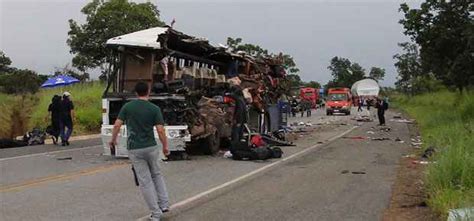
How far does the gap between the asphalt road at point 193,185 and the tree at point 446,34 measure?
1137cm

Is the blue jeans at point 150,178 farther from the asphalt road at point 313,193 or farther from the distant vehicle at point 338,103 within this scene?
the distant vehicle at point 338,103

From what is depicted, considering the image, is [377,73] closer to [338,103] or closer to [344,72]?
[344,72]

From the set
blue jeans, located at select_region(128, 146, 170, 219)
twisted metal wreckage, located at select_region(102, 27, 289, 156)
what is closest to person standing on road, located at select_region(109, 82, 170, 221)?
blue jeans, located at select_region(128, 146, 170, 219)

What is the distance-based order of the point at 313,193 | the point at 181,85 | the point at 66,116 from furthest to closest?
1. the point at 66,116
2. the point at 181,85
3. the point at 313,193

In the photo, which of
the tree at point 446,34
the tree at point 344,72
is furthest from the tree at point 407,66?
the tree at point 446,34

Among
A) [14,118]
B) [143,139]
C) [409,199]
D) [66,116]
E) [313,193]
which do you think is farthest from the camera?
[14,118]

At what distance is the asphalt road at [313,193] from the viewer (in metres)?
8.44

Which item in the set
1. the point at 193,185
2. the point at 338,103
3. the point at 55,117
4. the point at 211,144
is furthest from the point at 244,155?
the point at 338,103

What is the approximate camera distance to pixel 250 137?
1661 centimetres

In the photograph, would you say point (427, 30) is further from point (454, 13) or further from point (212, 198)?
point (212, 198)

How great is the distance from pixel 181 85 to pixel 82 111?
13898 mm

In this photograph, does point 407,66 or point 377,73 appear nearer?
point 407,66

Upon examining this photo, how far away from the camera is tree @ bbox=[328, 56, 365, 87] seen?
133375mm

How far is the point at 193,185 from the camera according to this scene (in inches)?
434
